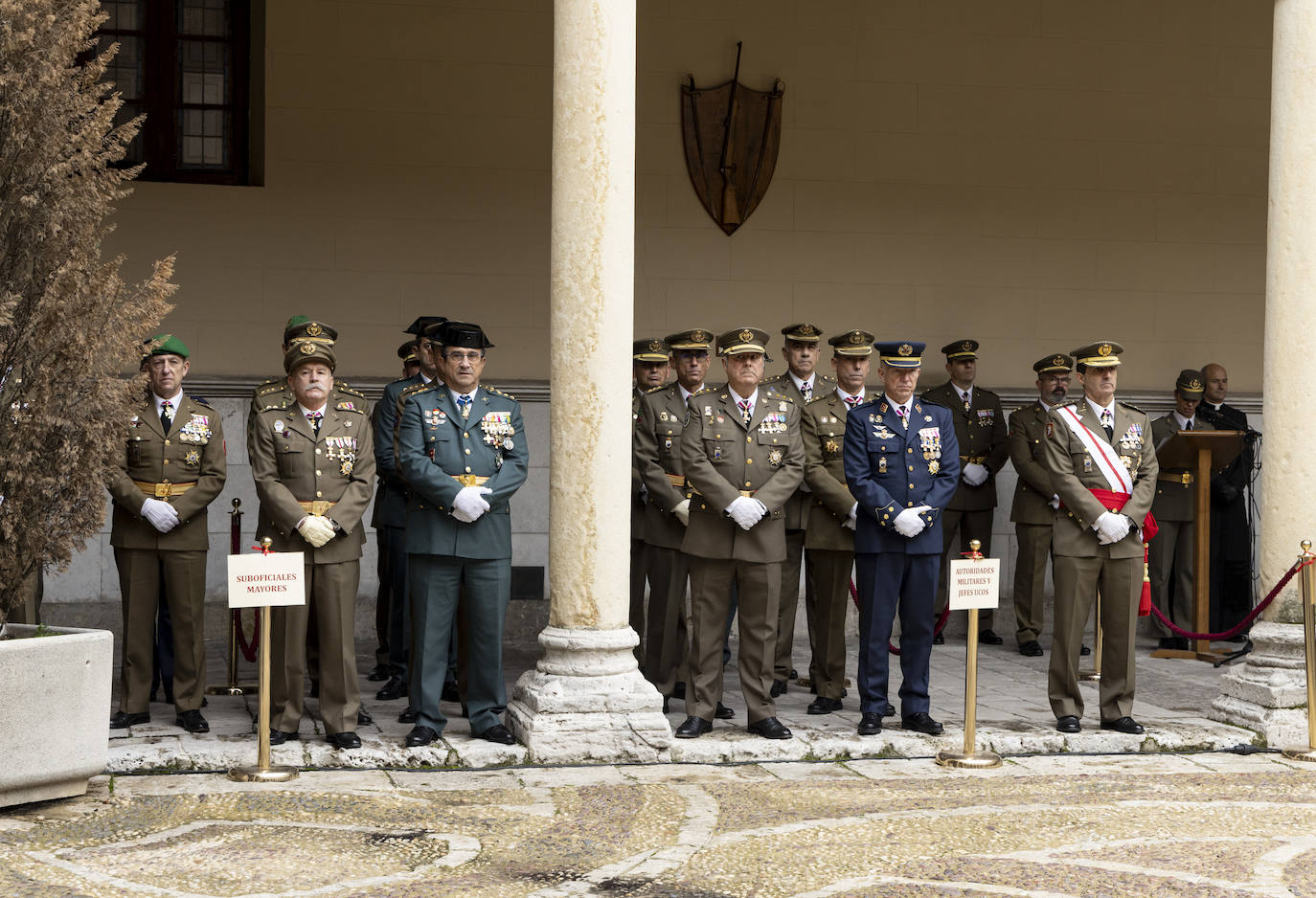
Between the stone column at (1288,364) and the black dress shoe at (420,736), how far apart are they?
3713mm

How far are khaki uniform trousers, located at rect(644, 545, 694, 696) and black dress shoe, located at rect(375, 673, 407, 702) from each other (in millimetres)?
1230

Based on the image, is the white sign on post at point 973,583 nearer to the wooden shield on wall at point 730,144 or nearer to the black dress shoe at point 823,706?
the black dress shoe at point 823,706

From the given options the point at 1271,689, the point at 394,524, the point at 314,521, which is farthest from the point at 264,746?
the point at 1271,689

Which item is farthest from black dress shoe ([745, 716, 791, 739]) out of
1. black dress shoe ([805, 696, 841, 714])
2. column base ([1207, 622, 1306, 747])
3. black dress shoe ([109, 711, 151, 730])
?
black dress shoe ([109, 711, 151, 730])

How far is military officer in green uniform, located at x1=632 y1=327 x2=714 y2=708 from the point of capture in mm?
7727

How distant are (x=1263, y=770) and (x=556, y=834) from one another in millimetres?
3129

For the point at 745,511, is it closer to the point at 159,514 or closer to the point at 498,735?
the point at 498,735

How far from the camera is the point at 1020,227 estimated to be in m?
10.9

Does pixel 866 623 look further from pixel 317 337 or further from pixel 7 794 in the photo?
pixel 7 794

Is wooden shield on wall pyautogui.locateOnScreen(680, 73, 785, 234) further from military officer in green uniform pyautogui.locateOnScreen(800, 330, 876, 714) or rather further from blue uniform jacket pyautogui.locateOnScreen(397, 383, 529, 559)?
blue uniform jacket pyautogui.locateOnScreen(397, 383, 529, 559)

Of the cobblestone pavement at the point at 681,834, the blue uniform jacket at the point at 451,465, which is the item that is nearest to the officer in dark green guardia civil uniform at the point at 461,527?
the blue uniform jacket at the point at 451,465

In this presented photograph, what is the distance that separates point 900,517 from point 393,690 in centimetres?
271

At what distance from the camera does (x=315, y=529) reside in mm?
6383

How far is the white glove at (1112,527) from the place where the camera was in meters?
7.04
